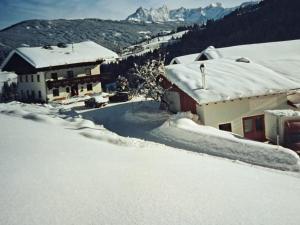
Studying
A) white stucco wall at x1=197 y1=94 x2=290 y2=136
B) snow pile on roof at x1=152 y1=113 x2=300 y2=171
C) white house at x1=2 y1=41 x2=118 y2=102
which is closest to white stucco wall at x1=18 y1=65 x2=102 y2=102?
white house at x1=2 y1=41 x2=118 y2=102

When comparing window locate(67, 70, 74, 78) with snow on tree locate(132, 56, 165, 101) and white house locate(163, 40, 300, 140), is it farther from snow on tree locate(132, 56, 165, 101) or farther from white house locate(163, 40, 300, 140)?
white house locate(163, 40, 300, 140)

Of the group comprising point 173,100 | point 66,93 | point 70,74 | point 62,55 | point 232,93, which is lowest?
point 173,100

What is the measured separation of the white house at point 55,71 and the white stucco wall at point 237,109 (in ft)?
112

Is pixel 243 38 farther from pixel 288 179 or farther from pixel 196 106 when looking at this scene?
pixel 288 179

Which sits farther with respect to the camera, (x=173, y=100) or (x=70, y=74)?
(x=70, y=74)

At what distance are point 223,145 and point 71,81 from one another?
39.8 meters

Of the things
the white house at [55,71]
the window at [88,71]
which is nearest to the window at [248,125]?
the white house at [55,71]

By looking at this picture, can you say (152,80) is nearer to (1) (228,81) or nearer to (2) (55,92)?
(1) (228,81)

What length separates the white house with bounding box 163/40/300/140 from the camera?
2888 centimetres

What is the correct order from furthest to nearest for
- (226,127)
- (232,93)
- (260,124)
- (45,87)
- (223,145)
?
1. (45,87)
2. (260,124)
3. (226,127)
4. (232,93)
5. (223,145)

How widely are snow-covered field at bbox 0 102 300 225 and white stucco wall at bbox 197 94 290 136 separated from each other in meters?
9.84

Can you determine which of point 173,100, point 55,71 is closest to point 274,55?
point 173,100

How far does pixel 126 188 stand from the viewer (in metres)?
12.2

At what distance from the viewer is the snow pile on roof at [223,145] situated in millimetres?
21309
